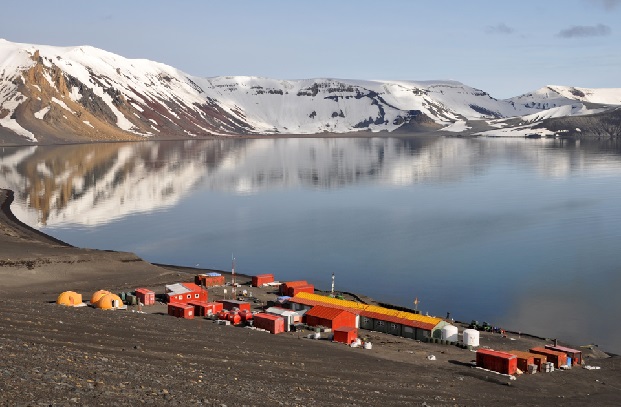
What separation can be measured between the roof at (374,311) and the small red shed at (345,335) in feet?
10.9

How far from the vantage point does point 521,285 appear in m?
45.3

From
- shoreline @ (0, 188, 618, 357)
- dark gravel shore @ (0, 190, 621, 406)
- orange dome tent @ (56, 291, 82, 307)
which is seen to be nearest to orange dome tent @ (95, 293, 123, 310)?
orange dome tent @ (56, 291, 82, 307)

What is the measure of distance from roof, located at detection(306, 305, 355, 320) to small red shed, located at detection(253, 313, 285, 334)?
7.54 ft

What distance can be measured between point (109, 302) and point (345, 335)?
12267 mm

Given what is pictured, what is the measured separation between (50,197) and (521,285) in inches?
2439

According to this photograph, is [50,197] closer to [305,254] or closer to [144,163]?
[305,254]

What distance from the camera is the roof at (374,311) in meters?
34.7

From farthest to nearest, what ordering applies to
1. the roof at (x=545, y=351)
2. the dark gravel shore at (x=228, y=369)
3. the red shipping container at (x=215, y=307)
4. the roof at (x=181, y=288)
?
the roof at (x=181, y=288), the red shipping container at (x=215, y=307), the roof at (x=545, y=351), the dark gravel shore at (x=228, y=369)

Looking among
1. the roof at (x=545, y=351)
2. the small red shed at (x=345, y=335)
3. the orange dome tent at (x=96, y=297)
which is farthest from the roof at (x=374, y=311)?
the orange dome tent at (x=96, y=297)

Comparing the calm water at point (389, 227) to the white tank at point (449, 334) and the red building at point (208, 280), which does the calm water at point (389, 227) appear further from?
the red building at point (208, 280)

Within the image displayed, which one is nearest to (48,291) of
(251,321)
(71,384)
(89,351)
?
(251,321)

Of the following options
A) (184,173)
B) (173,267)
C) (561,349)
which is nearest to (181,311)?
(173,267)

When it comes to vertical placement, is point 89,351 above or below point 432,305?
above

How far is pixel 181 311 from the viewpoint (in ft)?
117
